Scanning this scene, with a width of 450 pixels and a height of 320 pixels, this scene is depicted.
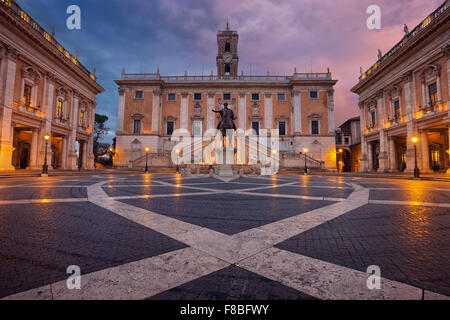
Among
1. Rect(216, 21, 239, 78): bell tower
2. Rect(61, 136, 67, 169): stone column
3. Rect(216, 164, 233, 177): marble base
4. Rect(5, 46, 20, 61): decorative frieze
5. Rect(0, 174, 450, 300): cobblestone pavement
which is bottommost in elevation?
Rect(0, 174, 450, 300): cobblestone pavement

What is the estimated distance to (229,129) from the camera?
52.9 ft

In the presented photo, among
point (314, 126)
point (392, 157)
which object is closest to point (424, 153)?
point (392, 157)

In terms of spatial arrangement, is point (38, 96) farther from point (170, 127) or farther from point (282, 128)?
point (282, 128)

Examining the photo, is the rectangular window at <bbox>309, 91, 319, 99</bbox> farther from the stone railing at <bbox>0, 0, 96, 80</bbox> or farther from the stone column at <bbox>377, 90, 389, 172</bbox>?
the stone railing at <bbox>0, 0, 96, 80</bbox>

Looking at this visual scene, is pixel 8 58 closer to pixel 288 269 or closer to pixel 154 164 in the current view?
pixel 154 164

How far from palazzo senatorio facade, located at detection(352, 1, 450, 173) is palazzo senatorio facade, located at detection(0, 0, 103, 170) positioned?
3434 cm

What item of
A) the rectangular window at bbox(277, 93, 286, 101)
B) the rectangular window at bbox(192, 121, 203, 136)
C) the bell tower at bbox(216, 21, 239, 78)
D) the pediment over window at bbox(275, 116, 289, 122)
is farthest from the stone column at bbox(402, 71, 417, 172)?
the bell tower at bbox(216, 21, 239, 78)

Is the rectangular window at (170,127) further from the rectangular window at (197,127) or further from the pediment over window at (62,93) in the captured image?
the pediment over window at (62,93)

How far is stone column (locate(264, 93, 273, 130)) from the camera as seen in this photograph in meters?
34.8

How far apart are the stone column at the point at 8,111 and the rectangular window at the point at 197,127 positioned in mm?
22206

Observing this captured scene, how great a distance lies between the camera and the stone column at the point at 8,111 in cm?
1510

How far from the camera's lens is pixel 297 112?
33.9m

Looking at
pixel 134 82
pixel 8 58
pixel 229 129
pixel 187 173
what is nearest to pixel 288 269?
pixel 229 129

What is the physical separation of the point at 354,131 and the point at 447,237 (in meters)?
50.3
